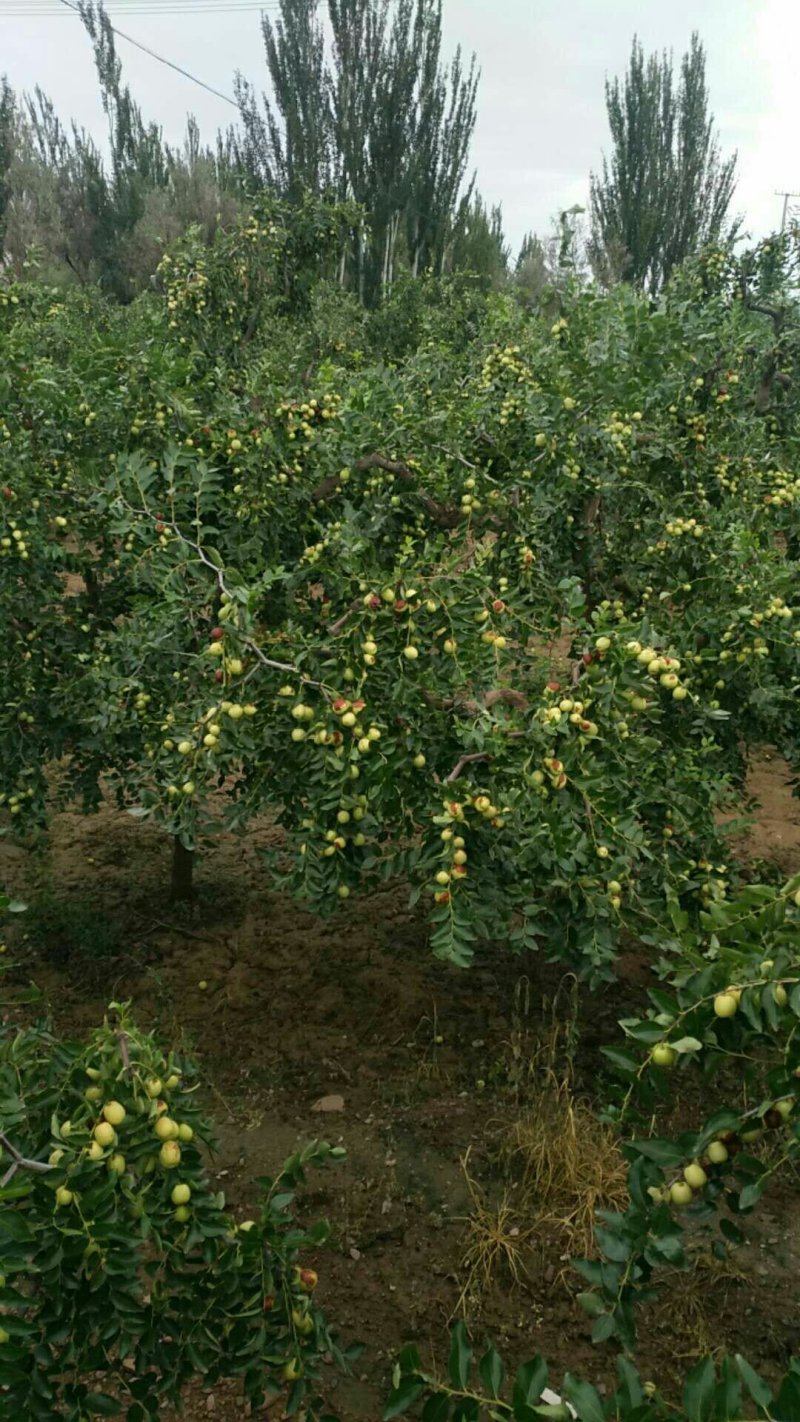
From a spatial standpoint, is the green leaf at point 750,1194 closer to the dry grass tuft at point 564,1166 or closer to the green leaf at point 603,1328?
the green leaf at point 603,1328

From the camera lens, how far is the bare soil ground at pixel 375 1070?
2.30 m

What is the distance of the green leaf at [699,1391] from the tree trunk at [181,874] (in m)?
3.12

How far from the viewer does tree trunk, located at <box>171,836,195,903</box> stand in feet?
13.0

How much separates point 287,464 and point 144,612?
72cm

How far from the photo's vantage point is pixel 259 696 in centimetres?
239

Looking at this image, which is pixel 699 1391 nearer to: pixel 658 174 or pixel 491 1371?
pixel 491 1371

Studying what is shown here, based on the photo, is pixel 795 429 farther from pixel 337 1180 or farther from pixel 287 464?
pixel 337 1180

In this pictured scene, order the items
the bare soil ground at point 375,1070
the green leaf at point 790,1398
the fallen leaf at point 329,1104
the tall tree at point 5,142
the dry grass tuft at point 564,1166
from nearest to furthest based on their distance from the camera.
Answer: the green leaf at point 790,1398 → the bare soil ground at point 375,1070 → the dry grass tuft at point 564,1166 → the fallen leaf at point 329,1104 → the tall tree at point 5,142

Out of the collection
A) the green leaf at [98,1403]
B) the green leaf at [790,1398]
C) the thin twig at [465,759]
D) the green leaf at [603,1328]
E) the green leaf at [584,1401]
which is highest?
the thin twig at [465,759]

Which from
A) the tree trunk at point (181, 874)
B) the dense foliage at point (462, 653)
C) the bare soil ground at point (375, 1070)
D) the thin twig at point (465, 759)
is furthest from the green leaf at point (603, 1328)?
the tree trunk at point (181, 874)

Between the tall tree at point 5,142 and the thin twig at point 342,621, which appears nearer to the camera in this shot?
the thin twig at point 342,621

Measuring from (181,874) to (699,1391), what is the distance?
10.6 ft

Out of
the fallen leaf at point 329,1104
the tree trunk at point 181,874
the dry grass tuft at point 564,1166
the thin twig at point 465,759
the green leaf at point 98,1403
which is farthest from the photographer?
the tree trunk at point 181,874

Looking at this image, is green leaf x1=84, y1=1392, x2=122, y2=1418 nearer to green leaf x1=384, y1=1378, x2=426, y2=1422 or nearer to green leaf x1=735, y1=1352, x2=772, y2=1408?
green leaf x1=384, y1=1378, x2=426, y2=1422
